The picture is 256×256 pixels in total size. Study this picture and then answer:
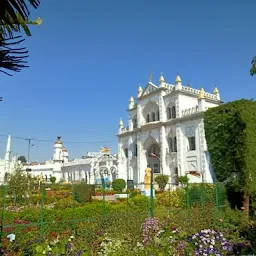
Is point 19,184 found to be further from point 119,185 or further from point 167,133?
point 167,133

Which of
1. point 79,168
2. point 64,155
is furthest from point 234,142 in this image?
point 64,155

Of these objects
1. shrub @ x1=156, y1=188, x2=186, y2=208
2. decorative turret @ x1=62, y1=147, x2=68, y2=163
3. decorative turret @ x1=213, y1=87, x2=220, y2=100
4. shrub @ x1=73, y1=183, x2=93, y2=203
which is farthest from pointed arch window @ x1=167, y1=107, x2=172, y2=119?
decorative turret @ x1=62, y1=147, x2=68, y2=163

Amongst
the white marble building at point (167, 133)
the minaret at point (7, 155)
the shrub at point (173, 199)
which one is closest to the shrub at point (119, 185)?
the white marble building at point (167, 133)

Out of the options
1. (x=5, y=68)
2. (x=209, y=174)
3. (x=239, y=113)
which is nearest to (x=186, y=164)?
(x=209, y=174)

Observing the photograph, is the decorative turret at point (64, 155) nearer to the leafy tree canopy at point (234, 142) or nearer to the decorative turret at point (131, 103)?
the decorative turret at point (131, 103)

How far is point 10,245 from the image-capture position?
6812mm

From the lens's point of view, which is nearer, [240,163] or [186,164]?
[240,163]

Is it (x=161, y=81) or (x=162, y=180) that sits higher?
(x=161, y=81)

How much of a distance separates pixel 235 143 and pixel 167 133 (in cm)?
2146

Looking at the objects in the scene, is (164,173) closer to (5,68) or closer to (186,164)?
(186,164)

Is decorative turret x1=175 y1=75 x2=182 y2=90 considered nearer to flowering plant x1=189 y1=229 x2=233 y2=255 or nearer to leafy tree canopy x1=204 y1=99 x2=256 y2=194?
leafy tree canopy x1=204 y1=99 x2=256 y2=194

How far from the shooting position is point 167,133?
125ft

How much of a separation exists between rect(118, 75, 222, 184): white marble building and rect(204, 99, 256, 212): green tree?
38.0 ft

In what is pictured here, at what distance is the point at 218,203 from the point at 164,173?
21.7m
